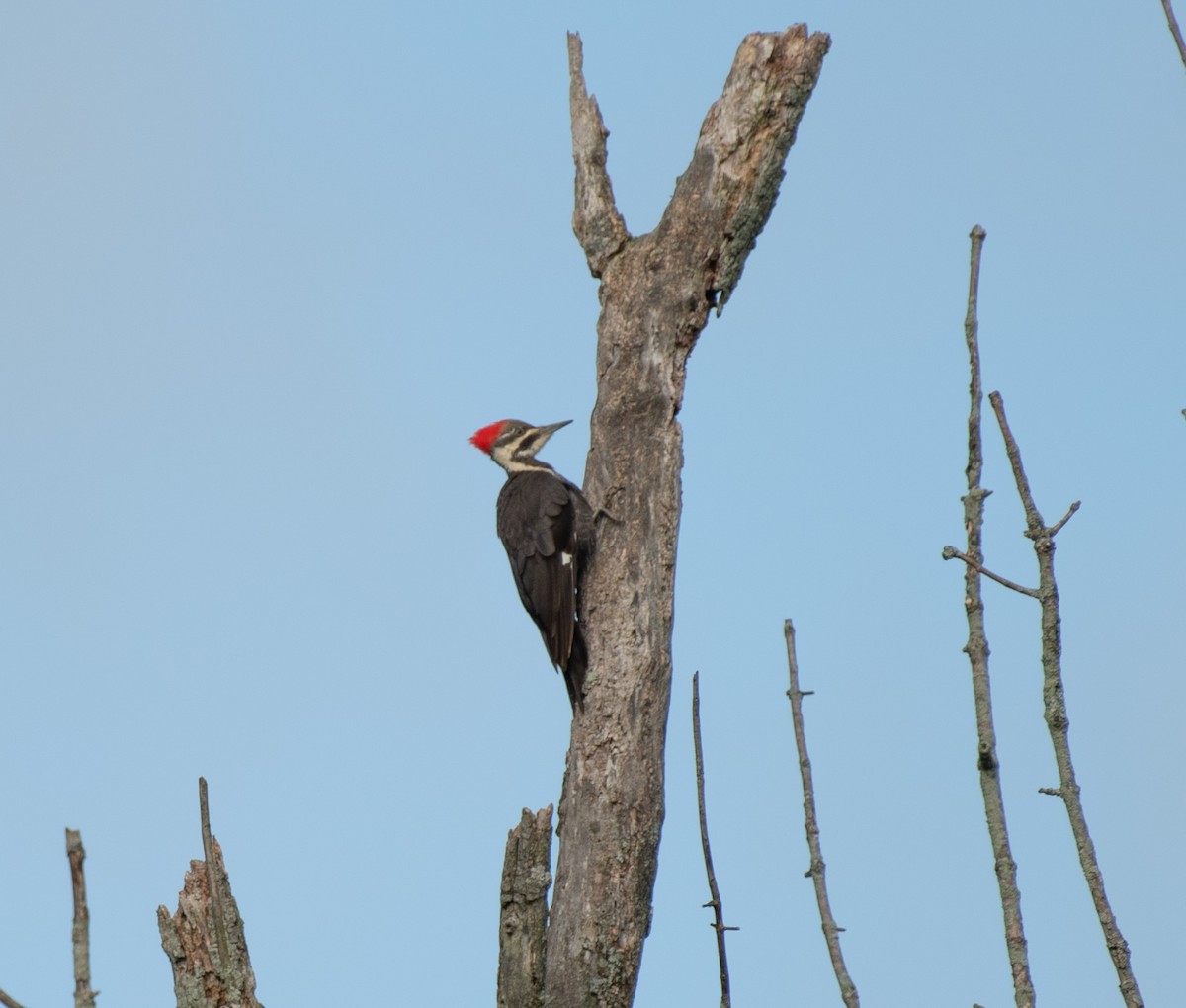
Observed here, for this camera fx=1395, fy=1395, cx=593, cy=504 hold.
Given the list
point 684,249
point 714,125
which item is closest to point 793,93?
point 714,125

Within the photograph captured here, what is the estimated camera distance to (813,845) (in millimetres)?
2566

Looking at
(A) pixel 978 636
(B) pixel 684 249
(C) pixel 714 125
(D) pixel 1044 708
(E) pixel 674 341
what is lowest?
(D) pixel 1044 708

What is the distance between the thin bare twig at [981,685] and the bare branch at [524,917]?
179 cm

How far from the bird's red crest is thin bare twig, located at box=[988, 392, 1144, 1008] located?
404cm

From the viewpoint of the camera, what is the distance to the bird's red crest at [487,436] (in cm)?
618

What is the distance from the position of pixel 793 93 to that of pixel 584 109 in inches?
29.2

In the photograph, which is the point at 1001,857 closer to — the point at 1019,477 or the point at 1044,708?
the point at 1044,708

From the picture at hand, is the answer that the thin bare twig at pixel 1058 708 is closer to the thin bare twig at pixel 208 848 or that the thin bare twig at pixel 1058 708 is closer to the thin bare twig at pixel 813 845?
the thin bare twig at pixel 813 845

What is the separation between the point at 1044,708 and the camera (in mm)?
2191

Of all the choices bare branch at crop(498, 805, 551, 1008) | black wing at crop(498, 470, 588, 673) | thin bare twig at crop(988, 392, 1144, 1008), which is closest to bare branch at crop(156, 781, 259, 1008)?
bare branch at crop(498, 805, 551, 1008)

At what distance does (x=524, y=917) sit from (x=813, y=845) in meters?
1.45

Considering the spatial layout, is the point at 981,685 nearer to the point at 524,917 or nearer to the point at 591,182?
the point at 524,917

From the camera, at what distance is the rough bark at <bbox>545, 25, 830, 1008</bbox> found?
155 inches

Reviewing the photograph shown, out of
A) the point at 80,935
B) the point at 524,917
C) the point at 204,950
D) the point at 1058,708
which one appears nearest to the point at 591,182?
the point at 524,917
